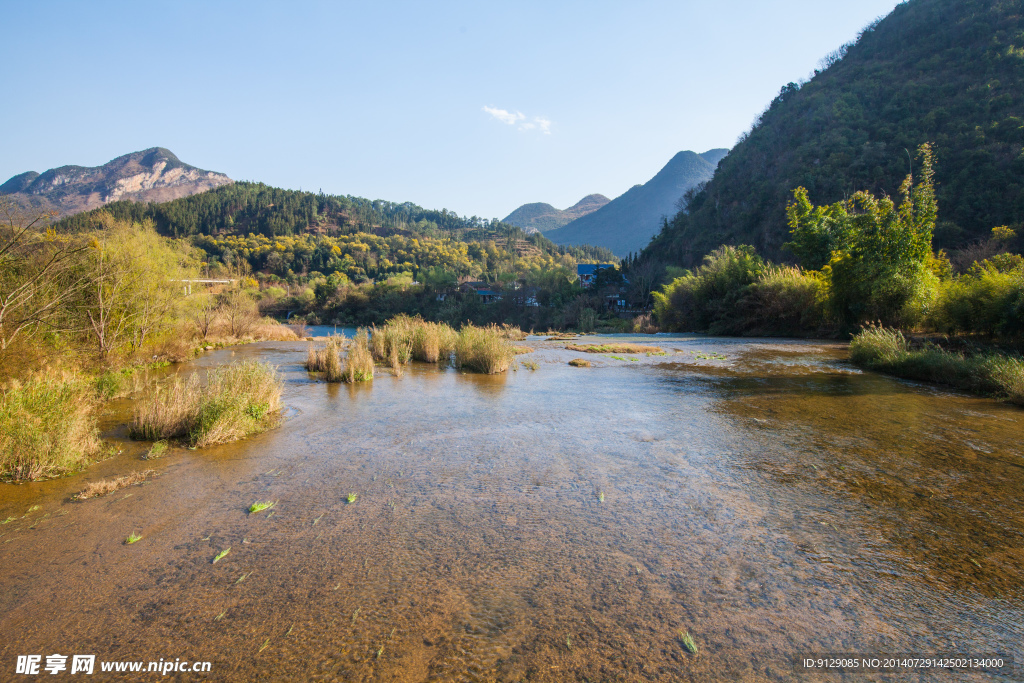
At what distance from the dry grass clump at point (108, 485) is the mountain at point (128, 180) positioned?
8364cm

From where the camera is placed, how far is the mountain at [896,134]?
1684 inches

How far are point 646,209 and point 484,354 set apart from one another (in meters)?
183

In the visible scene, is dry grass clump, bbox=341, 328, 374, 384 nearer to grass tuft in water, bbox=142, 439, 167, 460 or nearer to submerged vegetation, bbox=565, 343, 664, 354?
grass tuft in water, bbox=142, 439, 167, 460

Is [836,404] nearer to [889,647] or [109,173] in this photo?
[889,647]

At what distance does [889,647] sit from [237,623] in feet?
14.9

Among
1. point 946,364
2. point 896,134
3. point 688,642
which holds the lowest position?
point 688,642

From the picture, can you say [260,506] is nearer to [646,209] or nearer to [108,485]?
[108,485]

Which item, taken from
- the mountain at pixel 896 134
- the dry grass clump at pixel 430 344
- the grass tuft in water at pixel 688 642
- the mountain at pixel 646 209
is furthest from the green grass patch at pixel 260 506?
the mountain at pixel 646 209

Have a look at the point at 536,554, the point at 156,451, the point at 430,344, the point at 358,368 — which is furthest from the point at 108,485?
the point at 430,344

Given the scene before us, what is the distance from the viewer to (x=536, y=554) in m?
4.55

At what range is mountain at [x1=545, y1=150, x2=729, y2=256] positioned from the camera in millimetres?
172875

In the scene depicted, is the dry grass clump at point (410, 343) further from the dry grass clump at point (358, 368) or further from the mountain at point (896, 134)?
the mountain at point (896, 134)

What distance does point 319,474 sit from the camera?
681 centimetres

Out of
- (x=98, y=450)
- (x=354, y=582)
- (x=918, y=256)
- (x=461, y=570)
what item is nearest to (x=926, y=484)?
(x=461, y=570)
